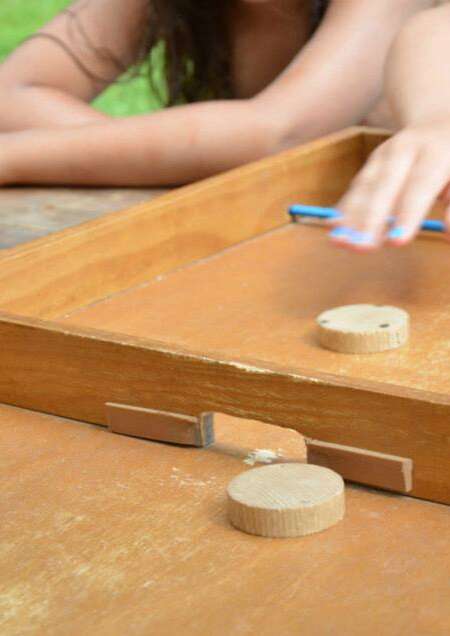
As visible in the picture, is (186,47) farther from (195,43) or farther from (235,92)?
(235,92)

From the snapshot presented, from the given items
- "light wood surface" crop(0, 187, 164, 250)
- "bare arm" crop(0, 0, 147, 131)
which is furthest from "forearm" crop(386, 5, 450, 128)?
"bare arm" crop(0, 0, 147, 131)

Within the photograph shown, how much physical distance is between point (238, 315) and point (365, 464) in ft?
1.21

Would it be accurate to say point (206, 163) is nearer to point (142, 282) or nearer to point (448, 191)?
point (142, 282)

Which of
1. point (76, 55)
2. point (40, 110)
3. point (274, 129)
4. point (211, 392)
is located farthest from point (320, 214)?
point (76, 55)

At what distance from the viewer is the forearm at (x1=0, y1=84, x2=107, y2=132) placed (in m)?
1.90

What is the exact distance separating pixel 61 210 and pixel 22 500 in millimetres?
960

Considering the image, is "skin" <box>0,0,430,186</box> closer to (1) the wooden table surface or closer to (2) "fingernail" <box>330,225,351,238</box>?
(2) "fingernail" <box>330,225,351,238</box>

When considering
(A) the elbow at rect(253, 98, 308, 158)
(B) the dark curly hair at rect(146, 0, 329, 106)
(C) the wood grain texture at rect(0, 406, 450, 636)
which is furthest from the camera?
(B) the dark curly hair at rect(146, 0, 329, 106)

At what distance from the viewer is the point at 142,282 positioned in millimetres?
1126

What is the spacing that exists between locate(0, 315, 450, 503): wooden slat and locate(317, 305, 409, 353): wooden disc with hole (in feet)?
0.69

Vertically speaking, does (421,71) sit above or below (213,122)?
above

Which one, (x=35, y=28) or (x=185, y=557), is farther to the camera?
(x=35, y=28)

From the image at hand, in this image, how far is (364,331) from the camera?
34.8 inches

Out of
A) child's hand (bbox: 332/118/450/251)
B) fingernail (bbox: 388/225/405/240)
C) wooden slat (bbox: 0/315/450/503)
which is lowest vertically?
wooden slat (bbox: 0/315/450/503)
